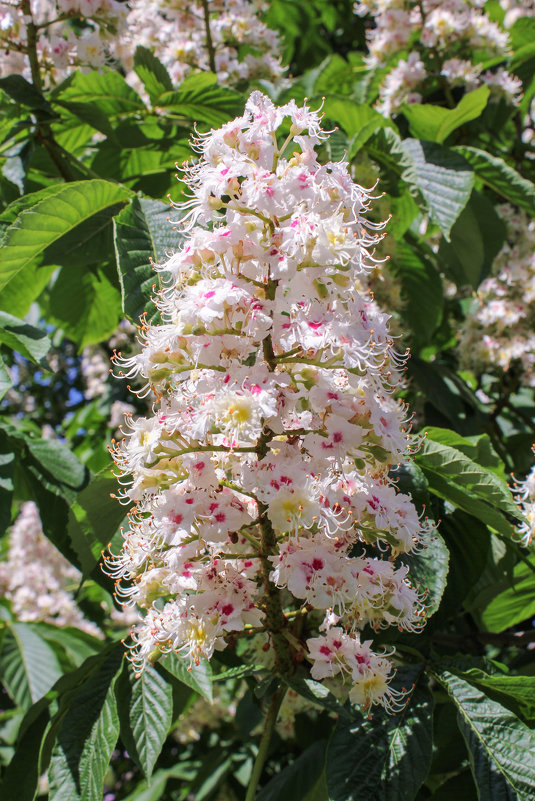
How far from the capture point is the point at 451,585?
1538mm

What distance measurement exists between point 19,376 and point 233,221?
451 centimetres

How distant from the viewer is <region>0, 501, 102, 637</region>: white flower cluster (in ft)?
12.5

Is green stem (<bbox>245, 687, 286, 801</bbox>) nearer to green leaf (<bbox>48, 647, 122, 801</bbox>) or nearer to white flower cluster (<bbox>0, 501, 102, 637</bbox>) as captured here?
green leaf (<bbox>48, 647, 122, 801</bbox>)

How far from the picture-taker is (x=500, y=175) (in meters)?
2.02

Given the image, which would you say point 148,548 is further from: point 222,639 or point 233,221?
point 233,221

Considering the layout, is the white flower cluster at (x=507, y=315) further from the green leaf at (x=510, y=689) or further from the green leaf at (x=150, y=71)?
the green leaf at (x=510, y=689)

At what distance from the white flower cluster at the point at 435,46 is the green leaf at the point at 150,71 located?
904 mm

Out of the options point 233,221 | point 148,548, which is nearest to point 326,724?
point 148,548

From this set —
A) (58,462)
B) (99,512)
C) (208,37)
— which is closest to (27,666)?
(58,462)

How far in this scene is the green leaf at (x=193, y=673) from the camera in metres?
1.30

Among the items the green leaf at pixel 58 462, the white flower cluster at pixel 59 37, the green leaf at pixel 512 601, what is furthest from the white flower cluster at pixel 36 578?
the green leaf at pixel 512 601

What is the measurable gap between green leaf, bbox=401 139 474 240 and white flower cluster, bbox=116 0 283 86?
100cm

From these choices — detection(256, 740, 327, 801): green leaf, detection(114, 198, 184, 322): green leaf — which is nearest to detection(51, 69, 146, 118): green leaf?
detection(114, 198, 184, 322): green leaf

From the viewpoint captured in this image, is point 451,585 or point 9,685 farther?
point 9,685
